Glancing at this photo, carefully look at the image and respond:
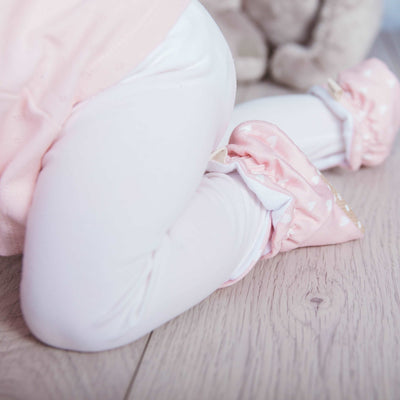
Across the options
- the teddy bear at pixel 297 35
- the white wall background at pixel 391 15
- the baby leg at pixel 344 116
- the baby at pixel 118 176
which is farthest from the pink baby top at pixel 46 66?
the white wall background at pixel 391 15

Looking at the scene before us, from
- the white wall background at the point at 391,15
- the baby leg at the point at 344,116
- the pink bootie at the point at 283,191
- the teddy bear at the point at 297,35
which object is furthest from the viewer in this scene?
the white wall background at the point at 391,15

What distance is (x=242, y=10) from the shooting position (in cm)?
130

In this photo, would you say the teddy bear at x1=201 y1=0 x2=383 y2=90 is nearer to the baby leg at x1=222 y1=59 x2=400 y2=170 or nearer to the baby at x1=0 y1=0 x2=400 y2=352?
the baby leg at x1=222 y1=59 x2=400 y2=170

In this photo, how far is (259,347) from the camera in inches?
21.0

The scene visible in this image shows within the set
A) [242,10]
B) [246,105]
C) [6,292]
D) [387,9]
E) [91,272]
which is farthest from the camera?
[387,9]

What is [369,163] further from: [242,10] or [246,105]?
[242,10]

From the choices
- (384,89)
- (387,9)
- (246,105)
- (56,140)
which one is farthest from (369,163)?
(387,9)

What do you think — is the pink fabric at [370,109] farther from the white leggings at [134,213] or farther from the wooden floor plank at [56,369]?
the wooden floor plank at [56,369]

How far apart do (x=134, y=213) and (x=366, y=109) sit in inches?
19.8

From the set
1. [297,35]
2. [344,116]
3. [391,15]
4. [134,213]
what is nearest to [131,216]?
[134,213]

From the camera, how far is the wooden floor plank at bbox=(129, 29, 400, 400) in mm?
491

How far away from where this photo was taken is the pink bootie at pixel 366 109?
0.84m

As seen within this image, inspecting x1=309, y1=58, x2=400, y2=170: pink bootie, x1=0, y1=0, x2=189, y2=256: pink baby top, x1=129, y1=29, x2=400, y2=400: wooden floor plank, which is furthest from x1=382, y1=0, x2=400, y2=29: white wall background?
x1=0, y1=0, x2=189, y2=256: pink baby top

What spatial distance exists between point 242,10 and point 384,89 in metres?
0.56
